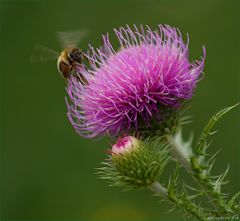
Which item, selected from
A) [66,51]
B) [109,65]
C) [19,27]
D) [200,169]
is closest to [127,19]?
[19,27]

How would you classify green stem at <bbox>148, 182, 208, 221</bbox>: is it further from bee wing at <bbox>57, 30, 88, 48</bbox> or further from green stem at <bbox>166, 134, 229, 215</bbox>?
bee wing at <bbox>57, 30, 88, 48</bbox>

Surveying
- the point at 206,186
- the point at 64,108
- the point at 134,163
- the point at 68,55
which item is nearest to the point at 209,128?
the point at 206,186

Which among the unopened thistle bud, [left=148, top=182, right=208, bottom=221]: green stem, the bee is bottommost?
[left=148, top=182, right=208, bottom=221]: green stem

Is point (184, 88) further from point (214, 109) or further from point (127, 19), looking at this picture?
point (127, 19)

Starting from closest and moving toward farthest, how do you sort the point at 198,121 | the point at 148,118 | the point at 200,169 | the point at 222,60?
the point at 200,169 < the point at 148,118 < the point at 198,121 < the point at 222,60

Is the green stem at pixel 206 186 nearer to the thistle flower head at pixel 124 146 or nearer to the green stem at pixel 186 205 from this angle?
the green stem at pixel 186 205

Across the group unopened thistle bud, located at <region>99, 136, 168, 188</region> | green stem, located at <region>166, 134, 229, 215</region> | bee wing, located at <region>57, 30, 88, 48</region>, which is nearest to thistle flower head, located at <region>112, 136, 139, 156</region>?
unopened thistle bud, located at <region>99, 136, 168, 188</region>
